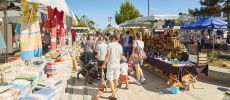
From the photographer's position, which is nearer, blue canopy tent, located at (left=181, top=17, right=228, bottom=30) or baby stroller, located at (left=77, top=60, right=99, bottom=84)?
baby stroller, located at (left=77, top=60, right=99, bottom=84)

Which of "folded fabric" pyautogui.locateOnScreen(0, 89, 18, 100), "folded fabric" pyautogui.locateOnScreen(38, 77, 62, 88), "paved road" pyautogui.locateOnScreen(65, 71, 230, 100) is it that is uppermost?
"folded fabric" pyautogui.locateOnScreen(0, 89, 18, 100)

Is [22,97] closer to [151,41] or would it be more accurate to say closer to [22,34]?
[22,34]

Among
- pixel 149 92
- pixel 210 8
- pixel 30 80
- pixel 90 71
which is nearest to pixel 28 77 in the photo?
pixel 30 80

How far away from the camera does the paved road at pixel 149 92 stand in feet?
28.3

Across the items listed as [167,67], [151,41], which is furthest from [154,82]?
[151,41]

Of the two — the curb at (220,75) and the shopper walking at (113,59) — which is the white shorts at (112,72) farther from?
the curb at (220,75)

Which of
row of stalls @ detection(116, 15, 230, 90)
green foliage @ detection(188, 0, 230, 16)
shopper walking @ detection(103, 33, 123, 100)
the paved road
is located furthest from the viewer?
green foliage @ detection(188, 0, 230, 16)

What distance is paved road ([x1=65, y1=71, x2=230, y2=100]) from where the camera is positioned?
8616mm

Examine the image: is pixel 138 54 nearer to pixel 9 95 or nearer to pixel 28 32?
pixel 28 32

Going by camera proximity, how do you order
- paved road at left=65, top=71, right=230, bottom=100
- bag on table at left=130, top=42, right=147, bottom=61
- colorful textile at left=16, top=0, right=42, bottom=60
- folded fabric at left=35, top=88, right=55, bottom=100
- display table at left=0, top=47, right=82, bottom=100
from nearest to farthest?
1. display table at left=0, top=47, right=82, bottom=100
2. folded fabric at left=35, top=88, right=55, bottom=100
3. colorful textile at left=16, top=0, right=42, bottom=60
4. paved road at left=65, top=71, right=230, bottom=100
5. bag on table at left=130, top=42, right=147, bottom=61

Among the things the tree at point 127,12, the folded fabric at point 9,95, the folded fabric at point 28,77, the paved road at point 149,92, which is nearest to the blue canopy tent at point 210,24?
the paved road at point 149,92

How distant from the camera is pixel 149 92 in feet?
30.4

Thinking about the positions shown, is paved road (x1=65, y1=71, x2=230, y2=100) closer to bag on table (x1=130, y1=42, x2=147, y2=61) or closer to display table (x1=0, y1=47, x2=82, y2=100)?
bag on table (x1=130, y1=42, x2=147, y2=61)

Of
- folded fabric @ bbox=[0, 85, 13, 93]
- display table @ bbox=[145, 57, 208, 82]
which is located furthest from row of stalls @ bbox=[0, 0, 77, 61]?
display table @ bbox=[145, 57, 208, 82]
